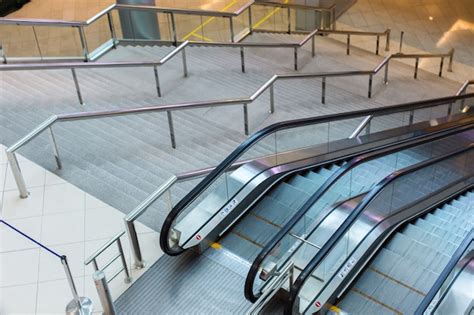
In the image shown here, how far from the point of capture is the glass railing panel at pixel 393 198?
487 cm

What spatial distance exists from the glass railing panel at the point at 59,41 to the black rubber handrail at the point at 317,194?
5369 millimetres

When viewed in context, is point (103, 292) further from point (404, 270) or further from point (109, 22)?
point (109, 22)

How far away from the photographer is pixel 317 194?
5.17 metres

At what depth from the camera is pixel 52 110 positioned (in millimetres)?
7691

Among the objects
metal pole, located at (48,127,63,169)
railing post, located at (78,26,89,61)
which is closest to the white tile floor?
metal pole, located at (48,127,63,169)

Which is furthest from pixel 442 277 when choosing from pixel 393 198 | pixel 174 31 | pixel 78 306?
pixel 174 31

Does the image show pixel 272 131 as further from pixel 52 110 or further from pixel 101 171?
pixel 52 110

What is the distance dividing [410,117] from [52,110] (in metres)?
4.89

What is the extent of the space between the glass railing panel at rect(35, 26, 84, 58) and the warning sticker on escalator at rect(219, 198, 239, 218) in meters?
4.81

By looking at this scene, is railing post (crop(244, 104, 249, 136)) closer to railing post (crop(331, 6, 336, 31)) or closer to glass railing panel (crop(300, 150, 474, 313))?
glass railing panel (crop(300, 150, 474, 313))

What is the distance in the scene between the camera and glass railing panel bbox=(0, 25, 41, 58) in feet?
28.5

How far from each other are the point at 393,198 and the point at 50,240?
341cm

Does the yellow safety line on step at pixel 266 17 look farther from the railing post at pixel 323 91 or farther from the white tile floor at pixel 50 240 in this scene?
the white tile floor at pixel 50 240

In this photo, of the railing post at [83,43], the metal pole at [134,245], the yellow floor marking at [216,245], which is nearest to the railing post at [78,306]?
the metal pole at [134,245]
